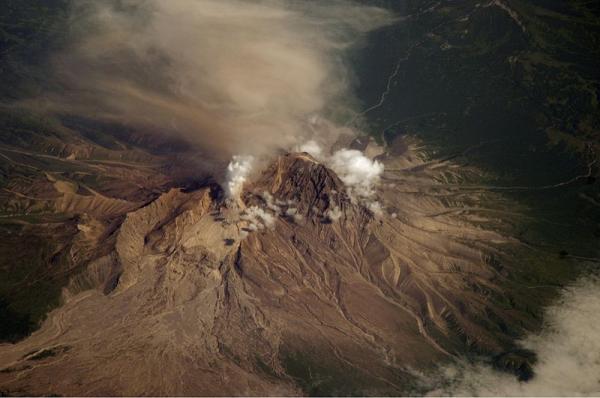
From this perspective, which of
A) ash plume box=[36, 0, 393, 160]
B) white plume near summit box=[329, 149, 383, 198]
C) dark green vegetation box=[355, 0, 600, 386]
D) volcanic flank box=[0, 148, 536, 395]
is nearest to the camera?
volcanic flank box=[0, 148, 536, 395]

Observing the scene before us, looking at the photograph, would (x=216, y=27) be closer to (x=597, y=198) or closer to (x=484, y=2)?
(x=484, y=2)

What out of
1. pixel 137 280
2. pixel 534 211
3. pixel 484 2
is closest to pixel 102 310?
pixel 137 280

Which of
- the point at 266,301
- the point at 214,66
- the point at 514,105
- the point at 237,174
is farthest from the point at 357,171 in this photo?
the point at 514,105

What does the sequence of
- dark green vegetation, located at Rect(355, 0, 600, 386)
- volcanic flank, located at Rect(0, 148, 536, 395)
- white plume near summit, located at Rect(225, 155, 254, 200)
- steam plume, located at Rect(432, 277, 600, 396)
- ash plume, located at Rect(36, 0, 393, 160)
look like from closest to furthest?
volcanic flank, located at Rect(0, 148, 536, 395) → steam plume, located at Rect(432, 277, 600, 396) → white plume near summit, located at Rect(225, 155, 254, 200) → dark green vegetation, located at Rect(355, 0, 600, 386) → ash plume, located at Rect(36, 0, 393, 160)

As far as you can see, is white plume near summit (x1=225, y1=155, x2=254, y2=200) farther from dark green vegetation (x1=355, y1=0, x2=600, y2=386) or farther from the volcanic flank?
dark green vegetation (x1=355, y1=0, x2=600, y2=386)

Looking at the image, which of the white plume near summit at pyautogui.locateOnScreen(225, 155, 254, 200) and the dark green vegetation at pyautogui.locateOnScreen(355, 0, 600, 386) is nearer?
the white plume near summit at pyautogui.locateOnScreen(225, 155, 254, 200)

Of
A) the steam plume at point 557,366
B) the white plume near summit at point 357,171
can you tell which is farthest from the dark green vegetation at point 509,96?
the white plume near summit at point 357,171

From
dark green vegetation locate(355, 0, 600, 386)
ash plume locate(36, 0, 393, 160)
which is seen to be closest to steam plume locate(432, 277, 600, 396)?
dark green vegetation locate(355, 0, 600, 386)
